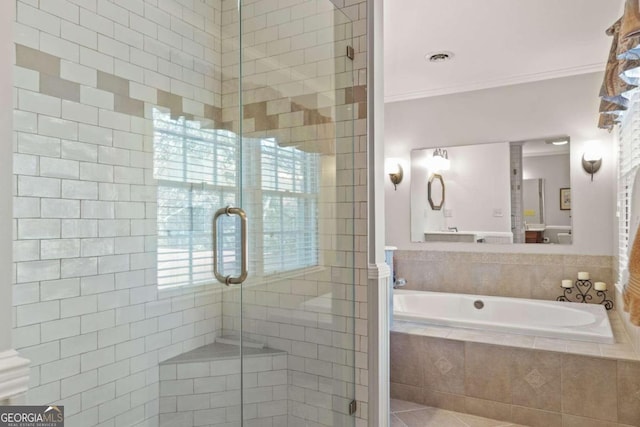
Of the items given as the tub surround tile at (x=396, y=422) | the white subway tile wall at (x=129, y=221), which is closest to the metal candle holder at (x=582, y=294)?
the tub surround tile at (x=396, y=422)

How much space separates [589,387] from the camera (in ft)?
7.94

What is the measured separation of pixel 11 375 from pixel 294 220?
126cm

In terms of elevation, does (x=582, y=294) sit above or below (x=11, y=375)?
below

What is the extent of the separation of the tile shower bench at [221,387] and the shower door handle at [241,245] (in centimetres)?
34

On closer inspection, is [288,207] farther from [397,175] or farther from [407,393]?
[397,175]

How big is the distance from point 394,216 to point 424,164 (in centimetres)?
63

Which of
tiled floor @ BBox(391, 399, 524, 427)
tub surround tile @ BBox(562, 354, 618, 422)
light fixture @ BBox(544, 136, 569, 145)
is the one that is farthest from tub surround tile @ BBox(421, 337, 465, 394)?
light fixture @ BBox(544, 136, 569, 145)

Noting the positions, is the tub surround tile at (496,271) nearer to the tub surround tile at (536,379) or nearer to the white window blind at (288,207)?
the tub surround tile at (536,379)

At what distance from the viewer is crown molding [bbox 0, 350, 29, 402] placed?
832 millimetres

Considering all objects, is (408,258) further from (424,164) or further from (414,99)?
(414,99)

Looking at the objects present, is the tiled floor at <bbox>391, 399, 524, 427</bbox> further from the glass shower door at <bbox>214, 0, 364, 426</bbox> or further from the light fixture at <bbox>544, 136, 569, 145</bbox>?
the light fixture at <bbox>544, 136, 569, 145</bbox>

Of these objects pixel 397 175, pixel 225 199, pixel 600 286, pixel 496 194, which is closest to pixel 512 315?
pixel 600 286

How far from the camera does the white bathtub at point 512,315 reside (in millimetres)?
2769

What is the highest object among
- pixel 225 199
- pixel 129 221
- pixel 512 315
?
pixel 225 199
